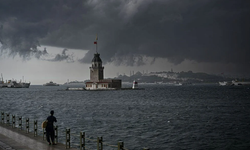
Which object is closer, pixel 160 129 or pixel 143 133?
pixel 143 133

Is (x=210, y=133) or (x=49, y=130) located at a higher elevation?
(x=49, y=130)

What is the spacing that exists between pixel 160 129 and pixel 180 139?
7579 millimetres

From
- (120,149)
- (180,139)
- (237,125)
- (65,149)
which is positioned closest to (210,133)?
(180,139)

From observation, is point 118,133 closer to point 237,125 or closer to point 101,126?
point 101,126

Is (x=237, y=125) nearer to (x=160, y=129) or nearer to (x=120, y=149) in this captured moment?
(x=160, y=129)

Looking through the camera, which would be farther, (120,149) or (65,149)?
(65,149)

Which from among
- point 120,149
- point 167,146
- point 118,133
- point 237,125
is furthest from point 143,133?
point 120,149

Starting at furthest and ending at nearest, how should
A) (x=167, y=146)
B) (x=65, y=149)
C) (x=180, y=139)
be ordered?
(x=180, y=139) < (x=167, y=146) < (x=65, y=149)

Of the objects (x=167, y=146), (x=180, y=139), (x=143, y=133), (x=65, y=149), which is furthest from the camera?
(x=143, y=133)

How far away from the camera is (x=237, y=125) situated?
4800 cm

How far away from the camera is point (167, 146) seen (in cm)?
3225

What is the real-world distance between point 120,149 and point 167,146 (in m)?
18.2

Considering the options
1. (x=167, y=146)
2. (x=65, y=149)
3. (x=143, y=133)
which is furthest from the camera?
(x=143, y=133)

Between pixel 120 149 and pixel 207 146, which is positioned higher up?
pixel 120 149
